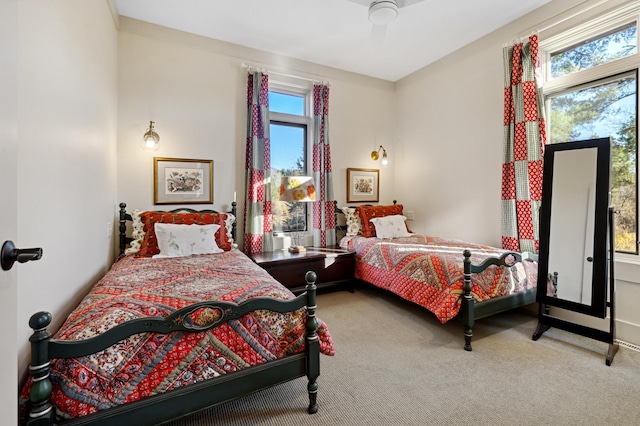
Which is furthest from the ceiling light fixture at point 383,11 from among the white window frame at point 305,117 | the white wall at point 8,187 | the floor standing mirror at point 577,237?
the white wall at point 8,187

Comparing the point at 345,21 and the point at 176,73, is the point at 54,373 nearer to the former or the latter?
the point at 176,73

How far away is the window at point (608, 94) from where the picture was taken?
96.9 inches

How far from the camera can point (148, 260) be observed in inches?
100

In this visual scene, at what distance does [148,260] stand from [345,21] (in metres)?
3.11

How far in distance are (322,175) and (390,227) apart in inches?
46.2

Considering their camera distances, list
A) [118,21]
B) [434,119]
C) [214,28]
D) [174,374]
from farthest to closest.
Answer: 1. [434,119]
2. [214,28]
3. [118,21]
4. [174,374]

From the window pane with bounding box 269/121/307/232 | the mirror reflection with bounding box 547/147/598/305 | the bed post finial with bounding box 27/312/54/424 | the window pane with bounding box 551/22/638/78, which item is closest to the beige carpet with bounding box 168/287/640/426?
the mirror reflection with bounding box 547/147/598/305

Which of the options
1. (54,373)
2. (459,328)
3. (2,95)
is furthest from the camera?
(459,328)

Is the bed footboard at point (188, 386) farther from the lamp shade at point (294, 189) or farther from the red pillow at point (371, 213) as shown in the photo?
Answer: the red pillow at point (371, 213)

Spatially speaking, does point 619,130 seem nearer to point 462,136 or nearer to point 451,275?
point 462,136

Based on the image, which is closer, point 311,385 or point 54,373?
point 54,373

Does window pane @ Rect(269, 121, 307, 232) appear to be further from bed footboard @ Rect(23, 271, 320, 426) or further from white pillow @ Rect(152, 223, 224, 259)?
bed footboard @ Rect(23, 271, 320, 426)

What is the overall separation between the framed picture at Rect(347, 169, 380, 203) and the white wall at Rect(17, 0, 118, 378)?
118 inches

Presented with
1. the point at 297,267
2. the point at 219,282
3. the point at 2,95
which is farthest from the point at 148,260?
the point at 2,95
